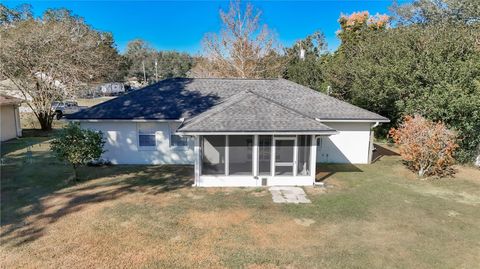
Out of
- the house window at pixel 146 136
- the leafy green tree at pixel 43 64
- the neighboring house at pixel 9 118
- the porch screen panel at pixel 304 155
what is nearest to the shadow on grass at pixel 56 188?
the house window at pixel 146 136

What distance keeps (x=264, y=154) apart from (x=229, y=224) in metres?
4.17

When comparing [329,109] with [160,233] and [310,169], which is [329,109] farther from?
[160,233]

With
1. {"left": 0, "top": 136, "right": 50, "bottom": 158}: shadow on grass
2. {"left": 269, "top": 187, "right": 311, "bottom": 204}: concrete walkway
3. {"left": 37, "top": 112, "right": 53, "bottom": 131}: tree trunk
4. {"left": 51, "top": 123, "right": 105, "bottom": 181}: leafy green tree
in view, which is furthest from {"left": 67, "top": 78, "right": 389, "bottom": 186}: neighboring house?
{"left": 37, "top": 112, "right": 53, "bottom": 131}: tree trunk

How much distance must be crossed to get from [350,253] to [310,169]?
17.8 ft

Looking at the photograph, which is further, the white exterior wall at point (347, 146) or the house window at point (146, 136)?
the white exterior wall at point (347, 146)

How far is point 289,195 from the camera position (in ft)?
37.9

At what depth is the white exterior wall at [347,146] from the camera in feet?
53.9

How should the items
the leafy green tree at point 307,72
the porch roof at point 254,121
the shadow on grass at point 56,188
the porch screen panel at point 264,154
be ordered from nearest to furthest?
the shadow on grass at point 56,188, the porch roof at point 254,121, the porch screen panel at point 264,154, the leafy green tree at point 307,72

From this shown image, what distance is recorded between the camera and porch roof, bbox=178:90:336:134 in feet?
38.6

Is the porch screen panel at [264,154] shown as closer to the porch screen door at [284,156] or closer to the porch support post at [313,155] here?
the porch screen door at [284,156]

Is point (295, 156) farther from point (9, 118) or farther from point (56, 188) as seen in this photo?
point (9, 118)

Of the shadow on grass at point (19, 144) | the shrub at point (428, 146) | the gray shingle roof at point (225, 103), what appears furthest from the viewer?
the shadow on grass at point (19, 144)

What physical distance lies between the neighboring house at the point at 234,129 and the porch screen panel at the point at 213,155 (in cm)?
4

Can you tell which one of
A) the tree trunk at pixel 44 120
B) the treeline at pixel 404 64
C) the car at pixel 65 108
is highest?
the treeline at pixel 404 64
